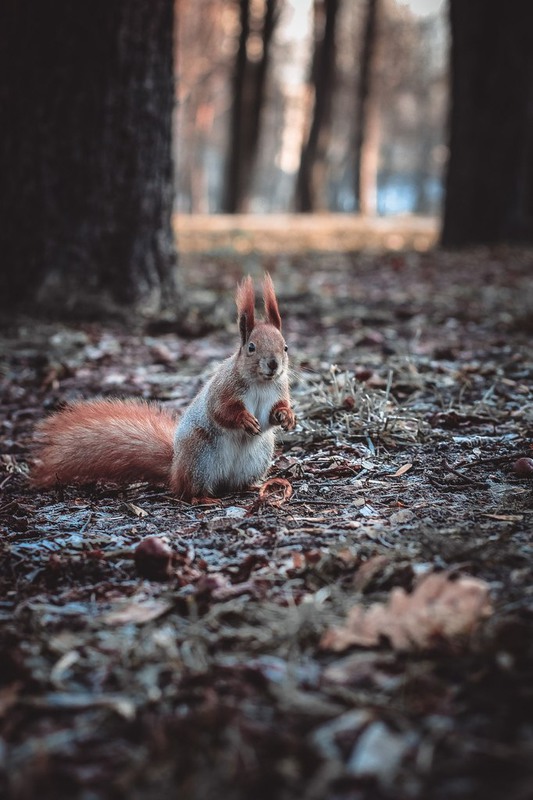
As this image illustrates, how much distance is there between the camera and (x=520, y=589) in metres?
1.63

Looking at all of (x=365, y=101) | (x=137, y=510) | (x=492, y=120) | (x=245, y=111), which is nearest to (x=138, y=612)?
(x=137, y=510)

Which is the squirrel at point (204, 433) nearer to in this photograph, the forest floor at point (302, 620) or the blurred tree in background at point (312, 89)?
the forest floor at point (302, 620)

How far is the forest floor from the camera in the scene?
1.17 metres

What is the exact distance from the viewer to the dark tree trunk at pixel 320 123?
730 inches

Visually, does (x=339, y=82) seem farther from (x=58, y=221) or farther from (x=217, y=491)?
(x=217, y=491)

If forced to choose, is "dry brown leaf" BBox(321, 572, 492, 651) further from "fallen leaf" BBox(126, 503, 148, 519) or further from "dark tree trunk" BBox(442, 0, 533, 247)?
"dark tree trunk" BBox(442, 0, 533, 247)

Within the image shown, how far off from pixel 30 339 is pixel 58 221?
0.79 meters

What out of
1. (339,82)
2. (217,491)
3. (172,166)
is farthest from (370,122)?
(217,491)

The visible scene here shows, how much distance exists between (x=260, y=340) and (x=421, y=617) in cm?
121

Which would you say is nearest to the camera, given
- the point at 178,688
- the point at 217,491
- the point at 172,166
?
the point at 178,688

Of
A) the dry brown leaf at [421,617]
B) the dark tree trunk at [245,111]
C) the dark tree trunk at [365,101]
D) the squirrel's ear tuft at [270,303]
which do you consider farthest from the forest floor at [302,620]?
the dark tree trunk at [365,101]

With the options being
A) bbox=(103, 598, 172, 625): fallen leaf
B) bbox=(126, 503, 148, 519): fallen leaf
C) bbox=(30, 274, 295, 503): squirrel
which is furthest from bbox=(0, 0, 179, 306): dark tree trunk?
Result: bbox=(103, 598, 172, 625): fallen leaf

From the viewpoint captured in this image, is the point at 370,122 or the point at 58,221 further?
the point at 370,122

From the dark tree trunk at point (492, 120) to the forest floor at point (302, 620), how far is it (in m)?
6.02
